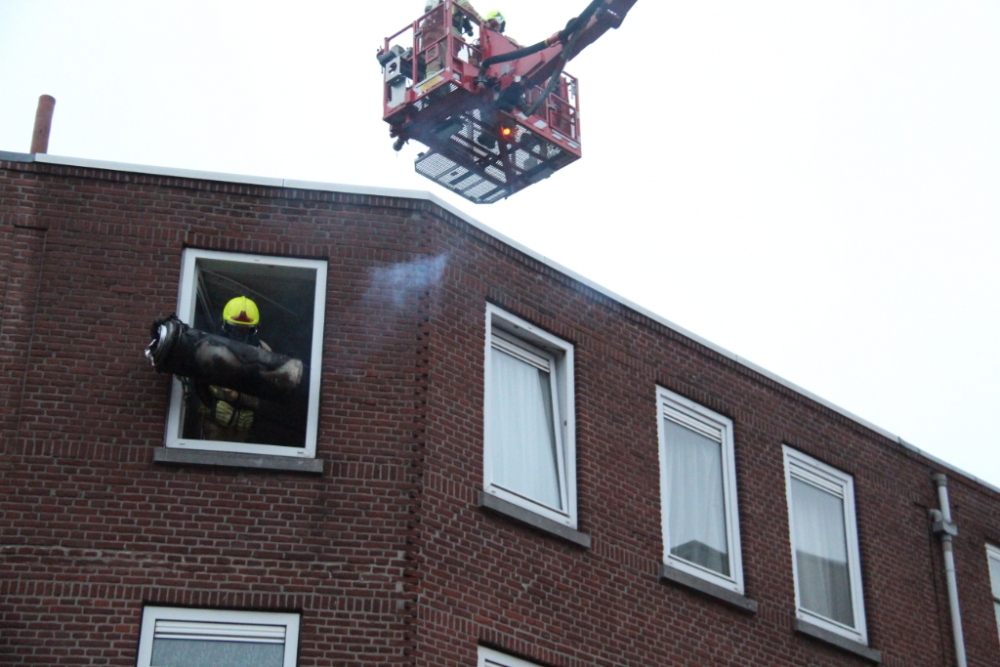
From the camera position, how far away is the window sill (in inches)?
598

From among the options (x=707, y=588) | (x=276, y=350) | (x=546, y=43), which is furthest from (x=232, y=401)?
(x=546, y=43)

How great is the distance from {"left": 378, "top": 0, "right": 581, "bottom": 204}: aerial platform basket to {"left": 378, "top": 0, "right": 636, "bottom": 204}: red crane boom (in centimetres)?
2

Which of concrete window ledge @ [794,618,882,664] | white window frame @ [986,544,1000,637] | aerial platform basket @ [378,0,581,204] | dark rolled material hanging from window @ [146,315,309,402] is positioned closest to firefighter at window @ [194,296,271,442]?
dark rolled material hanging from window @ [146,315,309,402]

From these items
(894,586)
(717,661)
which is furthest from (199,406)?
(894,586)

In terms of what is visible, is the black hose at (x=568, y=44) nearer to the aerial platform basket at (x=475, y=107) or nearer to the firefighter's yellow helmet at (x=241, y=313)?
the aerial platform basket at (x=475, y=107)

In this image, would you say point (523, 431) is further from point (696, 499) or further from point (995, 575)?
point (995, 575)

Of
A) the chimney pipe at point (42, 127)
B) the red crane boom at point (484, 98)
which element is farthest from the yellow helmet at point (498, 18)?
the chimney pipe at point (42, 127)

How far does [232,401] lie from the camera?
48.6 feet

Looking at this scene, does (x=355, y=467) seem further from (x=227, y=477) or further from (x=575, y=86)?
(x=575, y=86)

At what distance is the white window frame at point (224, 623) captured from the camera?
13.7m

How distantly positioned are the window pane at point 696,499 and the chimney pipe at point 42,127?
26.0ft

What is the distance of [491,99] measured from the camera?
24.1 meters

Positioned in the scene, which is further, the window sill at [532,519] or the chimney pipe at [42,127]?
the chimney pipe at [42,127]

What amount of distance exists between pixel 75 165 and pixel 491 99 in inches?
382
